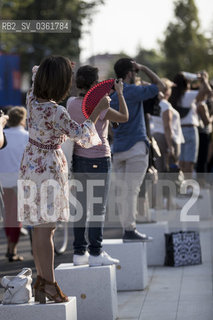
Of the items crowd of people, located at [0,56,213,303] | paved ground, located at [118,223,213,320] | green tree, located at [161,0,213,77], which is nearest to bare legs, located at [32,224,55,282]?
crowd of people, located at [0,56,213,303]

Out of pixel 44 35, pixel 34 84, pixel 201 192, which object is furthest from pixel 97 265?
pixel 44 35

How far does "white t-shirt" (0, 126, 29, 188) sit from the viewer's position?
11109mm

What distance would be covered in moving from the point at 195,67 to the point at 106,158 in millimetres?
60233

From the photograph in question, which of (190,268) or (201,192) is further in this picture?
(201,192)

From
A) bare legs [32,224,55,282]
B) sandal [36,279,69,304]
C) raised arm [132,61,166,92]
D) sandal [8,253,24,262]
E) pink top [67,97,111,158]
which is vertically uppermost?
raised arm [132,61,166,92]

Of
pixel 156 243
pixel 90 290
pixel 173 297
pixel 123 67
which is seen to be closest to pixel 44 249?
pixel 90 290

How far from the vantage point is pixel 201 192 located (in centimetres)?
1420

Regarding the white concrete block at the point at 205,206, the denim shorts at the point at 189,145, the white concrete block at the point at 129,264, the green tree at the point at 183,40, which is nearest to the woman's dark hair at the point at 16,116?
the white concrete block at the point at 129,264

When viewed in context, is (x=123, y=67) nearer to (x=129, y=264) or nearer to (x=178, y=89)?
(x=129, y=264)

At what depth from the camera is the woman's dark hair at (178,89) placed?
531 inches

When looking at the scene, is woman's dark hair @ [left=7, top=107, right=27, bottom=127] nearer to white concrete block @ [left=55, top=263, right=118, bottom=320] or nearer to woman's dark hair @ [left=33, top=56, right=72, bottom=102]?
white concrete block @ [left=55, top=263, right=118, bottom=320]

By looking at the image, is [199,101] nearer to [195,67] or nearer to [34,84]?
[34,84]

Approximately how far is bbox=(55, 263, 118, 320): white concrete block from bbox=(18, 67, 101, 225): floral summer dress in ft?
4.17

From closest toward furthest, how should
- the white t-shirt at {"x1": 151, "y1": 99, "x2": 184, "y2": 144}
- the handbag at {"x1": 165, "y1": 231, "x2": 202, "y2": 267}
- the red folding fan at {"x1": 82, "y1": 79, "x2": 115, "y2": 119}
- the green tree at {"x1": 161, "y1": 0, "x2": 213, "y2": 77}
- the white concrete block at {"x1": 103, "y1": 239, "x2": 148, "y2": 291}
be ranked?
the red folding fan at {"x1": 82, "y1": 79, "x2": 115, "y2": 119} → the white concrete block at {"x1": 103, "y1": 239, "x2": 148, "y2": 291} → the handbag at {"x1": 165, "y1": 231, "x2": 202, "y2": 267} → the white t-shirt at {"x1": 151, "y1": 99, "x2": 184, "y2": 144} → the green tree at {"x1": 161, "y1": 0, "x2": 213, "y2": 77}
